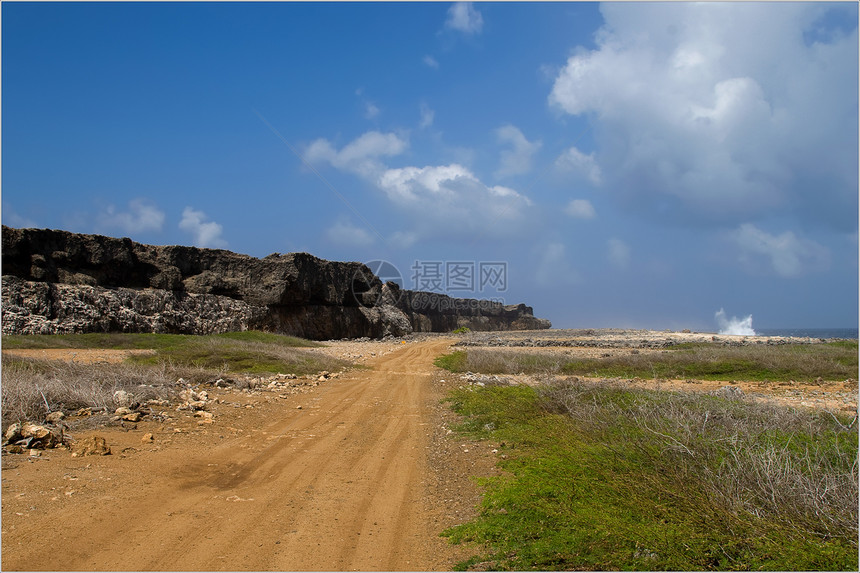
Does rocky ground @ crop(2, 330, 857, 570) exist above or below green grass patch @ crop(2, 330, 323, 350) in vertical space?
below

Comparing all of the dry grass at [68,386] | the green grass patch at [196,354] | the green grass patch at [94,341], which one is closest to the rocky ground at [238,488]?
the dry grass at [68,386]

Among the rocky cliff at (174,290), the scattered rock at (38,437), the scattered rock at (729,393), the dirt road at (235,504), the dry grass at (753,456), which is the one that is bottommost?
the dirt road at (235,504)

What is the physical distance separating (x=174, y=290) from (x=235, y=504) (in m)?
25.5

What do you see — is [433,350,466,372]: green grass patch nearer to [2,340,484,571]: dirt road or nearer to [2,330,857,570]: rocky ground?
[2,330,857,570]: rocky ground

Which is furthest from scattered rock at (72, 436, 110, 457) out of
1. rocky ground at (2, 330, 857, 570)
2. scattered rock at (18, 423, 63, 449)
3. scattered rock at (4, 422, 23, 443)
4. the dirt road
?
scattered rock at (4, 422, 23, 443)

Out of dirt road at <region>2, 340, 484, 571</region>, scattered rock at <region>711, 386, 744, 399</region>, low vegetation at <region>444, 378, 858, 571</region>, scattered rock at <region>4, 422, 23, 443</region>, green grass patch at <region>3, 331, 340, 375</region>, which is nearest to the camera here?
low vegetation at <region>444, 378, 858, 571</region>

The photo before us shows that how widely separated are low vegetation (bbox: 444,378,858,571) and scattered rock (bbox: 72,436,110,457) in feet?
13.8

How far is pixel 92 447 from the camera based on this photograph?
5445 mm

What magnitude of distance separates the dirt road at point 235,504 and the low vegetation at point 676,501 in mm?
671

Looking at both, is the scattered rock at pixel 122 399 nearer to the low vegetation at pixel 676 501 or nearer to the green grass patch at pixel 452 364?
the low vegetation at pixel 676 501

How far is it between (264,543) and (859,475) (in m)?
4.28

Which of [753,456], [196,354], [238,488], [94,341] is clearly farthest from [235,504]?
[94,341]

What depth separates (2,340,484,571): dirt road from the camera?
3.40 meters

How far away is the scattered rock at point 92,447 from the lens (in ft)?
17.6
